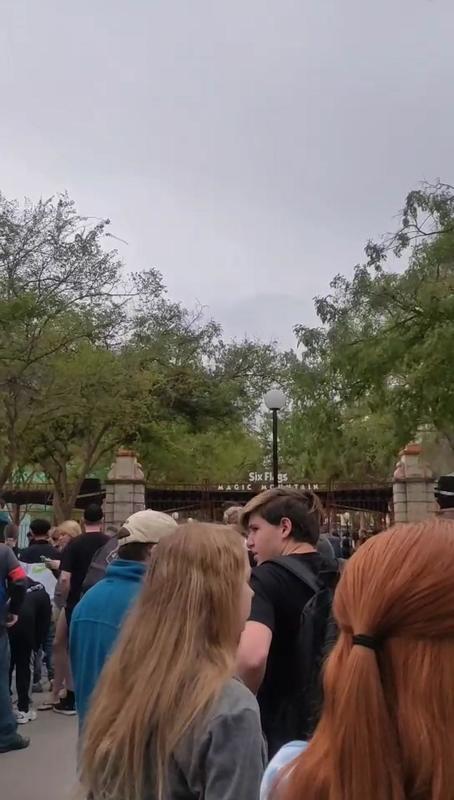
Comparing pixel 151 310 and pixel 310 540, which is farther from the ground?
pixel 151 310

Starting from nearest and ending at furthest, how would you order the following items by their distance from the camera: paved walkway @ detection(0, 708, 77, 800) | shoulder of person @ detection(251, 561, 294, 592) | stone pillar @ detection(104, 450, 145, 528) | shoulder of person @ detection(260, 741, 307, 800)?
1. shoulder of person @ detection(260, 741, 307, 800)
2. shoulder of person @ detection(251, 561, 294, 592)
3. paved walkway @ detection(0, 708, 77, 800)
4. stone pillar @ detection(104, 450, 145, 528)

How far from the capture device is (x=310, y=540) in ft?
13.0

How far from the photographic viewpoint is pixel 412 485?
26.5 m

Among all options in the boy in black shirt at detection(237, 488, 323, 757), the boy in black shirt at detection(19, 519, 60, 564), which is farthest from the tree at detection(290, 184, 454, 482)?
the boy in black shirt at detection(237, 488, 323, 757)

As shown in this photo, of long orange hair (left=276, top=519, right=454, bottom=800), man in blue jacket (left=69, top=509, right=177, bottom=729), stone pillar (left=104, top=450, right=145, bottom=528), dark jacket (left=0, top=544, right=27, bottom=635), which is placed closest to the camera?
long orange hair (left=276, top=519, right=454, bottom=800)

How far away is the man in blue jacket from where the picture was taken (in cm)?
371

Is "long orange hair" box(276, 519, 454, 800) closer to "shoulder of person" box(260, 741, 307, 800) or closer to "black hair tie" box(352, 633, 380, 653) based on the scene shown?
"black hair tie" box(352, 633, 380, 653)

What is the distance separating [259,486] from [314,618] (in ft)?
80.7

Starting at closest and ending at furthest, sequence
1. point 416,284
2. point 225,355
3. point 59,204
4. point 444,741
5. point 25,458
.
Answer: point 444,741
point 416,284
point 59,204
point 25,458
point 225,355

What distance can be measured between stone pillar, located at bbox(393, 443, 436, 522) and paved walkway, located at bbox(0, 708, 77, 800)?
19243 millimetres

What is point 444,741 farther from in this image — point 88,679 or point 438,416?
point 438,416

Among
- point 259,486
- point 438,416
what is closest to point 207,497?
point 259,486

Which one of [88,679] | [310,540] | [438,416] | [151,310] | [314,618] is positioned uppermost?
[151,310]

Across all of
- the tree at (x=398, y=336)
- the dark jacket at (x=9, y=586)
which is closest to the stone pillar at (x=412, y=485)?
the tree at (x=398, y=336)
